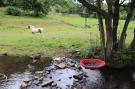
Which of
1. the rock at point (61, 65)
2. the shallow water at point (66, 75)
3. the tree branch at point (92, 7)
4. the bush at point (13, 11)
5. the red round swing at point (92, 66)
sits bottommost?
the shallow water at point (66, 75)

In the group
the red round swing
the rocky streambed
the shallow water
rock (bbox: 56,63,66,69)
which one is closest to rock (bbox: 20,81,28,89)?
the rocky streambed

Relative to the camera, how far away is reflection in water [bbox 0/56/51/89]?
Result: 10758mm

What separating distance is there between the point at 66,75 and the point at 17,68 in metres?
2.41

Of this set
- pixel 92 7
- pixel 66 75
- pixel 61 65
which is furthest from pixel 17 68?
pixel 92 7

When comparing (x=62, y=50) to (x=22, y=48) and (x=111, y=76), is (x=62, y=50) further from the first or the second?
(x=111, y=76)

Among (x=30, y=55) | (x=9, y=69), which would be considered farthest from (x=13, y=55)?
(x=9, y=69)

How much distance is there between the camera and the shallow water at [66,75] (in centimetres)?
1091

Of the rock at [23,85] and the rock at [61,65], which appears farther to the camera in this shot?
the rock at [61,65]

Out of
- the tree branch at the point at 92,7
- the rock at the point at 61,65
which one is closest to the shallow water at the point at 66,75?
the rock at the point at 61,65

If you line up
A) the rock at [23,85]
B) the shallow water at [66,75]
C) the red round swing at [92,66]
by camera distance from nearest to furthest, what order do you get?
the rock at [23,85] < the red round swing at [92,66] < the shallow water at [66,75]

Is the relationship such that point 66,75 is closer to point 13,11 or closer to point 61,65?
point 61,65

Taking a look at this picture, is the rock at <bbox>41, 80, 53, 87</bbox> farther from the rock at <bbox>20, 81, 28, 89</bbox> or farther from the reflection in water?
the reflection in water

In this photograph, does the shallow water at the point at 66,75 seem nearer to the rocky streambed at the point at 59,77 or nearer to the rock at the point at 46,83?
the rocky streambed at the point at 59,77

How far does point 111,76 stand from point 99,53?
8.61ft
